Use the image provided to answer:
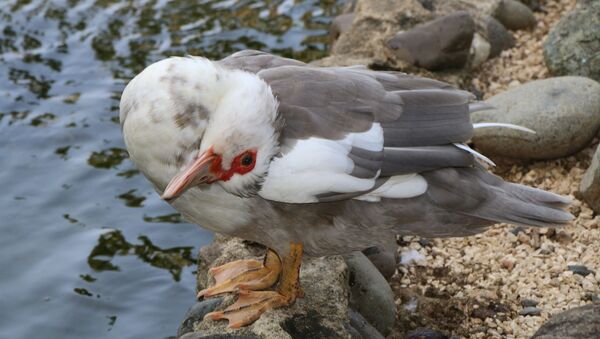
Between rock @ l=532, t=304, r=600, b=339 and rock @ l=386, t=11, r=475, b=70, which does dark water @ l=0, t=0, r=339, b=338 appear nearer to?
rock @ l=386, t=11, r=475, b=70

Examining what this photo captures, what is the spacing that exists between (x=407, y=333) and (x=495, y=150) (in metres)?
1.63

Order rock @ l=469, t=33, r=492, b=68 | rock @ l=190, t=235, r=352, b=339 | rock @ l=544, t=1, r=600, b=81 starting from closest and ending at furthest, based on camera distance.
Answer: rock @ l=190, t=235, r=352, b=339 < rock @ l=544, t=1, r=600, b=81 < rock @ l=469, t=33, r=492, b=68

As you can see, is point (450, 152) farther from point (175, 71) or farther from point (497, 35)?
point (497, 35)

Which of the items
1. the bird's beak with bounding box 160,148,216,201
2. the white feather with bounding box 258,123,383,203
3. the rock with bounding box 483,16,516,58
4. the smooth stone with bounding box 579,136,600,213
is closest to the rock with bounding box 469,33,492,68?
the rock with bounding box 483,16,516,58

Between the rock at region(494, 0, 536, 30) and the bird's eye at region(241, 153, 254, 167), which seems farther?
the rock at region(494, 0, 536, 30)

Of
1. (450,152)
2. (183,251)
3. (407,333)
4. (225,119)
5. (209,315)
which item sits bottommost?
(183,251)

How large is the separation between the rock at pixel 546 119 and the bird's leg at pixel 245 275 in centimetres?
187

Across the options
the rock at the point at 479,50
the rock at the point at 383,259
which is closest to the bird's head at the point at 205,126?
the rock at the point at 383,259

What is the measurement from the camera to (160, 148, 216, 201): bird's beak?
350cm

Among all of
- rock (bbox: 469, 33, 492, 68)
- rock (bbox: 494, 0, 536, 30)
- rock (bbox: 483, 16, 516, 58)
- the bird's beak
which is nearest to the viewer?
the bird's beak

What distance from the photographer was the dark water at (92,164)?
18.2 ft

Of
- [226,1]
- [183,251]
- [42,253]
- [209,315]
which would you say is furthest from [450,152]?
[226,1]

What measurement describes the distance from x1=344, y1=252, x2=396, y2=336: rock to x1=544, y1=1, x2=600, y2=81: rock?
258cm

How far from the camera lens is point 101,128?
7082 mm
